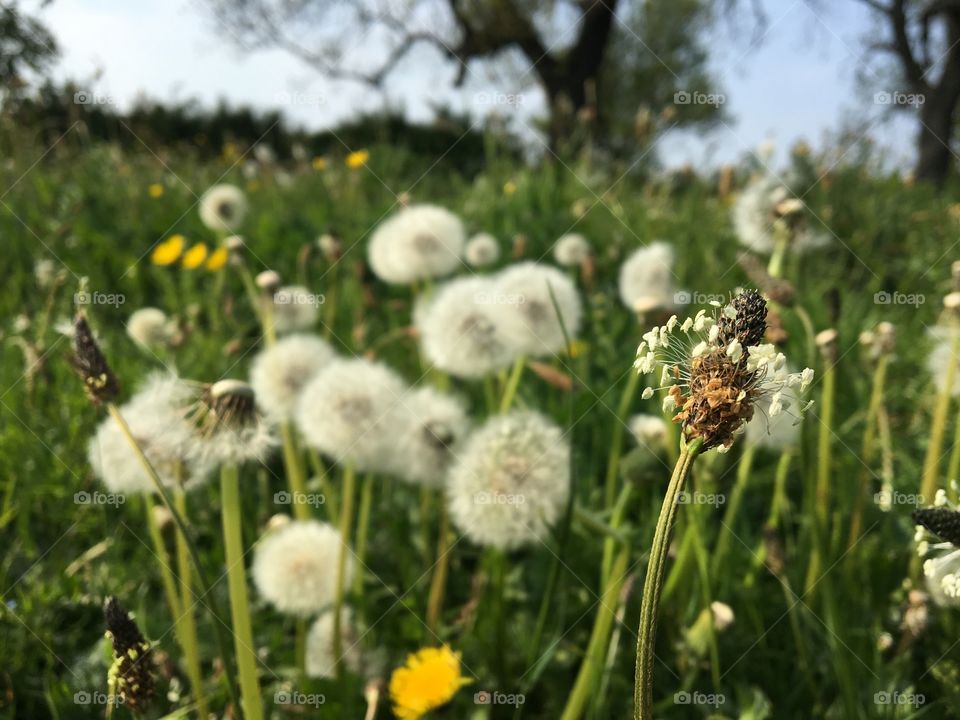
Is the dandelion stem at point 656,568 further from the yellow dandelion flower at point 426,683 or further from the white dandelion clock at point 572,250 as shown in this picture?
the white dandelion clock at point 572,250

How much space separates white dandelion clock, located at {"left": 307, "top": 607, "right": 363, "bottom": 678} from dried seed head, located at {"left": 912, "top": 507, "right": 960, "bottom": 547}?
3.95 feet

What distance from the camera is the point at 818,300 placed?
122 inches

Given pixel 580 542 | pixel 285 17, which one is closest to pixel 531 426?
pixel 580 542

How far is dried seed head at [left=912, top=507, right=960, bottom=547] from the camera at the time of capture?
74cm

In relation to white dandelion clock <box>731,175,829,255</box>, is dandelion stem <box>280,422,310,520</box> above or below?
below

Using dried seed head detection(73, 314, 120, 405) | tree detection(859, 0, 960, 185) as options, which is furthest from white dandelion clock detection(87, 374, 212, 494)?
tree detection(859, 0, 960, 185)

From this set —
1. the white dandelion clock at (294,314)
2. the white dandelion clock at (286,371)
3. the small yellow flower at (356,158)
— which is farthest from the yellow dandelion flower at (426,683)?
the small yellow flower at (356,158)

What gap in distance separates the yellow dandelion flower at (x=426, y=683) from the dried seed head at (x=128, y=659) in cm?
53

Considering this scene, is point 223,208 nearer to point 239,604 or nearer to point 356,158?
point 356,158

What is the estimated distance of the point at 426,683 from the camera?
144 centimetres

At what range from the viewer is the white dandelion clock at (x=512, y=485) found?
1.64 m

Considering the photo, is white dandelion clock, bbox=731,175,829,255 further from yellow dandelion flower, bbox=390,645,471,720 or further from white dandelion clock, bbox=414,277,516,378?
yellow dandelion flower, bbox=390,645,471,720

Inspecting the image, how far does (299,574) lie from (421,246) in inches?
49.8

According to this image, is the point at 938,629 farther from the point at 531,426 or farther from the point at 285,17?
the point at 285,17
